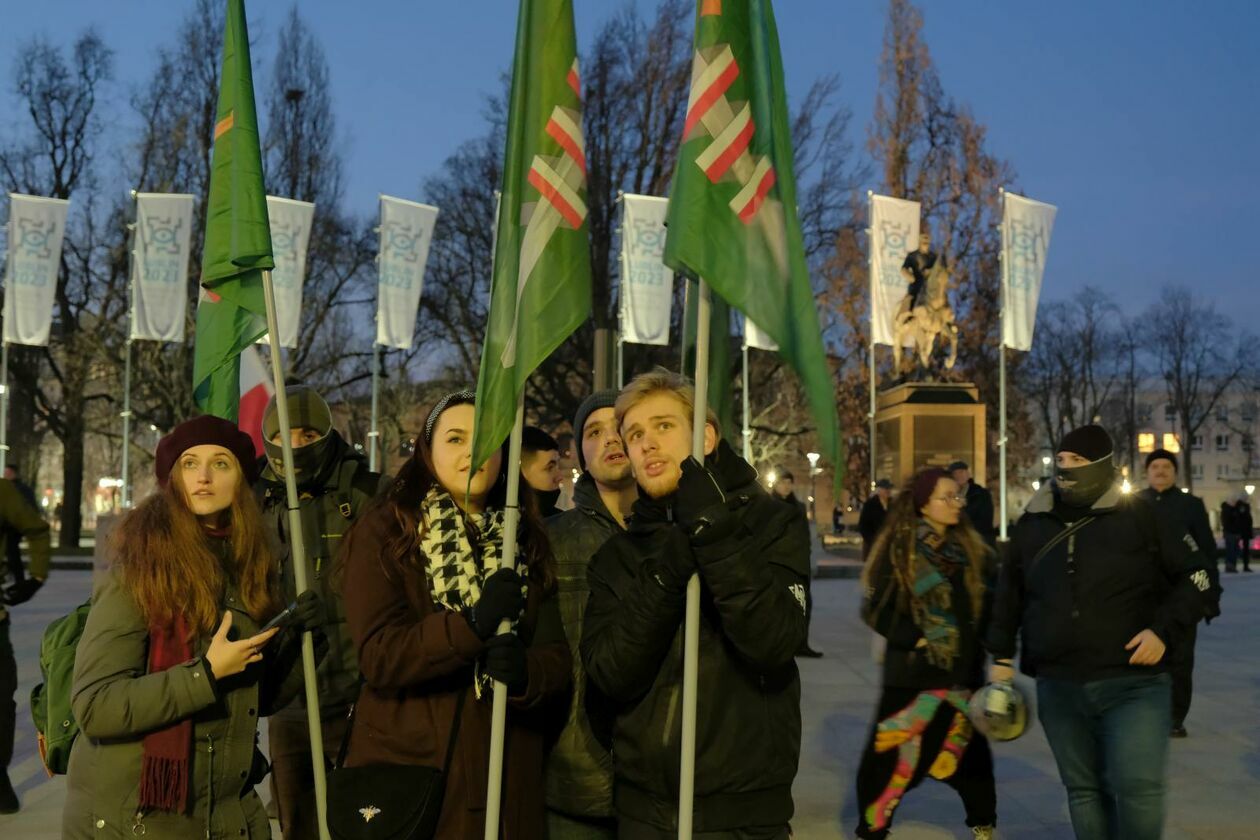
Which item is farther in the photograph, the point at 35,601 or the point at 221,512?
the point at 35,601

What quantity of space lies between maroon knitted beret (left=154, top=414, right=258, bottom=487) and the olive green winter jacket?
0.38 meters

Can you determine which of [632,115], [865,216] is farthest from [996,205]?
[632,115]

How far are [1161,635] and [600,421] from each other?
233cm

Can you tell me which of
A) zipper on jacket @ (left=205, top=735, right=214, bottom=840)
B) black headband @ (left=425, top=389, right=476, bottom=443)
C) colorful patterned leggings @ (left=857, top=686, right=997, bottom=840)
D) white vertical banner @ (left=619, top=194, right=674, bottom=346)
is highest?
white vertical banner @ (left=619, top=194, right=674, bottom=346)

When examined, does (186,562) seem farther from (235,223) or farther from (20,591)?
(20,591)

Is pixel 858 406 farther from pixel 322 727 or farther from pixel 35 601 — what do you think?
pixel 322 727

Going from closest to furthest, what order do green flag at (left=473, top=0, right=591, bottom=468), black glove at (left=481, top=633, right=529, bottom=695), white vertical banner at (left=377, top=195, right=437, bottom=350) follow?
1. black glove at (left=481, top=633, right=529, bottom=695)
2. green flag at (left=473, top=0, right=591, bottom=468)
3. white vertical banner at (left=377, top=195, right=437, bottom=350)

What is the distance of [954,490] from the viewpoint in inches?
244

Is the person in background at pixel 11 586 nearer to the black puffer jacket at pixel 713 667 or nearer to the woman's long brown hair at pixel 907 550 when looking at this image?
the woman's long brown hair at pixel 907 550

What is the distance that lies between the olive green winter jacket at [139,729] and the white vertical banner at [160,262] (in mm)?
24458

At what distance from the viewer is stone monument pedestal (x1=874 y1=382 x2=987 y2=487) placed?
1003 inches

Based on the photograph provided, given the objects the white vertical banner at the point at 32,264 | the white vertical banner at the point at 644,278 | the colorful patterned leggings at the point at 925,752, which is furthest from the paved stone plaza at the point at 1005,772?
the white vertical banner at the point at 32,264

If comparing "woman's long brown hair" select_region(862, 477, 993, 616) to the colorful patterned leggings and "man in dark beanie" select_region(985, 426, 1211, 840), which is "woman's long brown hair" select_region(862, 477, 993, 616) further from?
"man in dark beanie" select_region(985, 426, 1211, 840)

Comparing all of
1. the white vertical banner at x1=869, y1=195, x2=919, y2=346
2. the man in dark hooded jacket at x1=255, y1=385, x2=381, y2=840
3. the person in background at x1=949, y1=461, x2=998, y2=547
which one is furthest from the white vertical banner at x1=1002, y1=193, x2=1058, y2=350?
the man in dark hooded jacket at x1=255, y1=385, x2=381, y2=840
